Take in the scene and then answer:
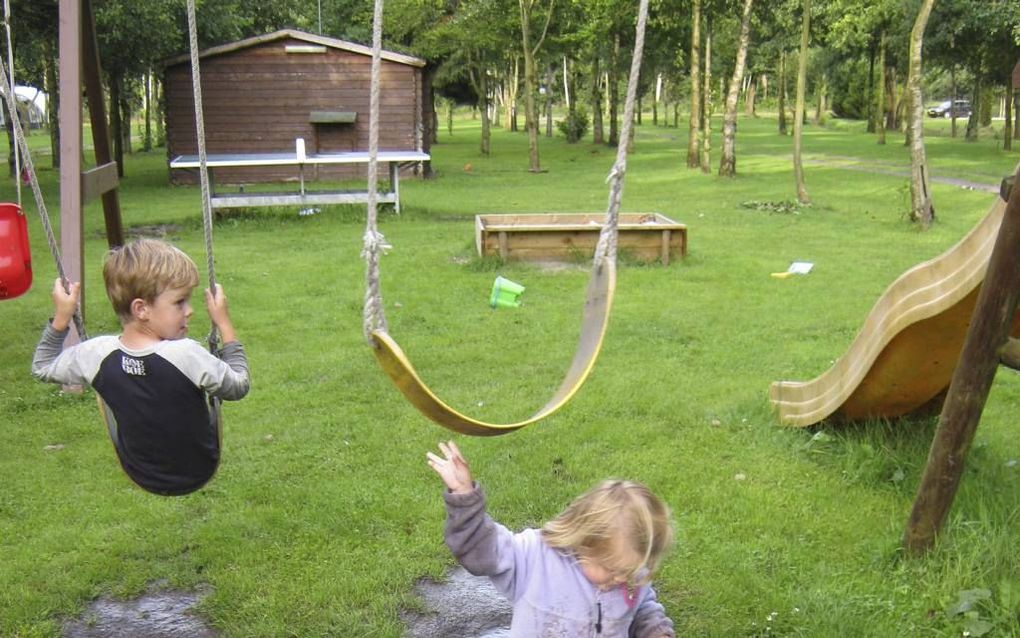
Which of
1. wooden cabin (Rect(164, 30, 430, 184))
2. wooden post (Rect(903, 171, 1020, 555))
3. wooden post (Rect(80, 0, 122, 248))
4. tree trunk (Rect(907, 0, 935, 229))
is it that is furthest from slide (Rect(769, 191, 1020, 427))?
wooden cabin (Rect(164, 30, 430, 184))

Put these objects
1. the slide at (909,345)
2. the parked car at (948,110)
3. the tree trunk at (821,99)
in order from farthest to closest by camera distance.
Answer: the parked car at (948,110) < the tree trunk at (821,99) < the slide at (909,345)

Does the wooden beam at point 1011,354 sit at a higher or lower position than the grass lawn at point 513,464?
higher

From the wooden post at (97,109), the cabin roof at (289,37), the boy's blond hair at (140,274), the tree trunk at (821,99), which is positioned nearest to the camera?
the boy's blond hair at (140,274)

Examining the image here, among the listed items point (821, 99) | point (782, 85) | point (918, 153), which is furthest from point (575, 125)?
point (918, 153)

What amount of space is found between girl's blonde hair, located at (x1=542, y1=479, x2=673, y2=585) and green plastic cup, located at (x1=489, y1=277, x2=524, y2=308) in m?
6.25

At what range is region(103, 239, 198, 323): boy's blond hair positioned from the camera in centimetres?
268

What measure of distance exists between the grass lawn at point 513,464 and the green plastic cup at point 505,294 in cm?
15

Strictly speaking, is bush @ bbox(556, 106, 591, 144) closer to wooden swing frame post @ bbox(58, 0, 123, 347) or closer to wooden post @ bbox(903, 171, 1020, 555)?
wooden swing frame post @ bbox(58, 0, 123, 347)

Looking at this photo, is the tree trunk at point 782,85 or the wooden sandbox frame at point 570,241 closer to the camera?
the wooden sandbox frame at point 570,241

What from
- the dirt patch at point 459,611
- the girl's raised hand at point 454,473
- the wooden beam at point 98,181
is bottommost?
the dirt patch at point 459,611

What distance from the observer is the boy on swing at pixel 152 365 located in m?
2.71

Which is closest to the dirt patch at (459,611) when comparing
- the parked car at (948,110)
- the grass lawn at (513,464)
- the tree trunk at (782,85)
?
the grass lawn at (513,464)

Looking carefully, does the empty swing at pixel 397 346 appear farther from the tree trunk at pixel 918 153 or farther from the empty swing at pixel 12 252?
the tree trunk at pixel 918 153

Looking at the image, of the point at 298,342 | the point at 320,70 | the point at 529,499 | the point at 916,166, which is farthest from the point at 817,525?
the point at 320,70
